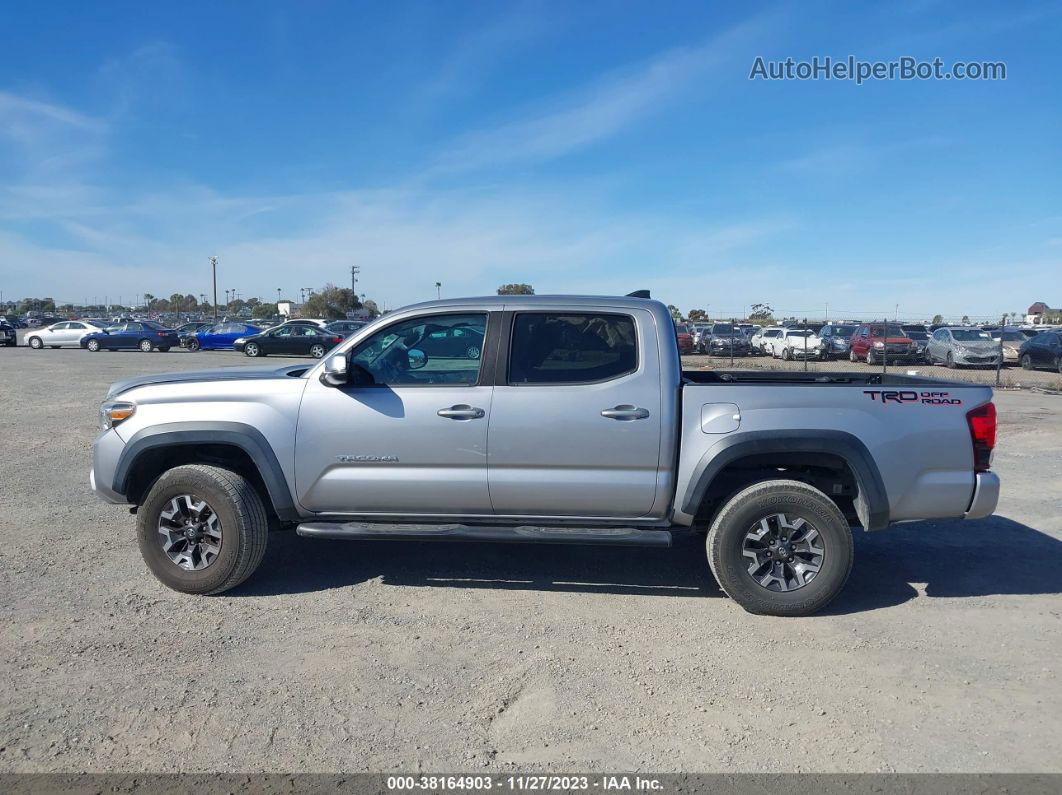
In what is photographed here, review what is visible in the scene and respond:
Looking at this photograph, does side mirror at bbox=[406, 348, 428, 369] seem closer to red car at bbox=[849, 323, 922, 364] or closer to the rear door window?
the rear door window

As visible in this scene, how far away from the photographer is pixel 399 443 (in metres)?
4.99

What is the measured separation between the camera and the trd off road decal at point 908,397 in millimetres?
4828

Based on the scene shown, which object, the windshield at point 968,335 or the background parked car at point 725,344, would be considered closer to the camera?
the windshield at point 968,335

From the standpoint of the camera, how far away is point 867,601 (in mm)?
5188

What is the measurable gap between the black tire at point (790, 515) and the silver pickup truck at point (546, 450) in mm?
12

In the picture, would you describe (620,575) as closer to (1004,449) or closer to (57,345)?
(1004,449)

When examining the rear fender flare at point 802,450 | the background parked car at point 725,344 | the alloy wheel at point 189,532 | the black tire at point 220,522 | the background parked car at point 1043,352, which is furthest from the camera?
the background parked car at point 725,344

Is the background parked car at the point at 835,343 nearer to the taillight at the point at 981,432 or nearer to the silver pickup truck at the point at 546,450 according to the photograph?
the taillight at the point at 981,432

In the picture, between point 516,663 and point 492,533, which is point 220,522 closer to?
point 492,533

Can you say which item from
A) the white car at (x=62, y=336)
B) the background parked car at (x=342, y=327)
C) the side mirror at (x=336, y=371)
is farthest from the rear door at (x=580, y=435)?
the white car at (x=62, y=336)

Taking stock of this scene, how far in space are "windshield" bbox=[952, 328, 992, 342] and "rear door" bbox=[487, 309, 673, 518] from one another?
26937 millimetres

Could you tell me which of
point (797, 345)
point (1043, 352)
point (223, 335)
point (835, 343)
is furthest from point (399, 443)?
point (223, 335)

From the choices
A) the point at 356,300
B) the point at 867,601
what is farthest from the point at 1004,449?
the point at 356,300

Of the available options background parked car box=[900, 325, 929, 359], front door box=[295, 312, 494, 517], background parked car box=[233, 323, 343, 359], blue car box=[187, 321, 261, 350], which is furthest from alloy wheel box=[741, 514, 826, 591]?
blue car box=[187, 321, 261, 350]
